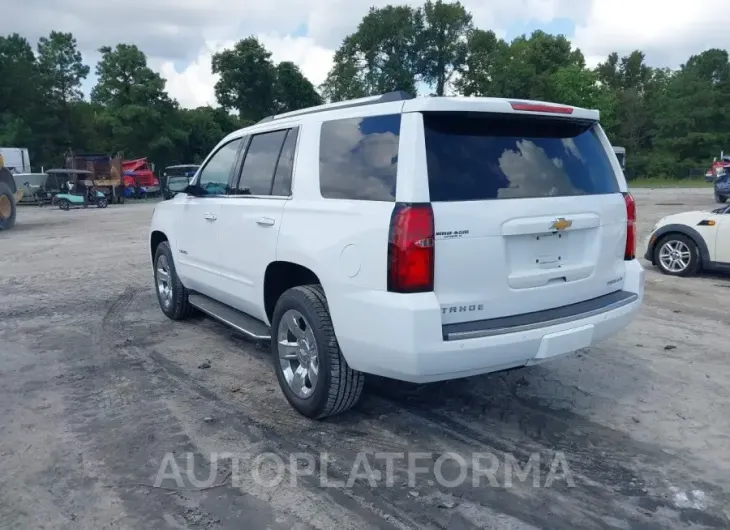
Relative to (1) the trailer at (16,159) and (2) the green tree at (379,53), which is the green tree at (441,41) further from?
(1) the trailer at (16,159)

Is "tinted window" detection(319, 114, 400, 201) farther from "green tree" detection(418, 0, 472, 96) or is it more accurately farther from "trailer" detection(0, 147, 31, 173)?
"green tree" detection(418, 0, 472, 96)

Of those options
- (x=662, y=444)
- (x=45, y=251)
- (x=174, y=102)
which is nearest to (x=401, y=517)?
(x=662, y=444)

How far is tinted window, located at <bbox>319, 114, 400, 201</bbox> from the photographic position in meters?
3.55

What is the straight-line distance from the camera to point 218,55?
53344mm

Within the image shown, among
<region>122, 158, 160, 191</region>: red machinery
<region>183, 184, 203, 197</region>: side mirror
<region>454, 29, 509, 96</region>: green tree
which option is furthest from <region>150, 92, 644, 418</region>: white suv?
<region>454, 29, 509, 96</region>: green tree

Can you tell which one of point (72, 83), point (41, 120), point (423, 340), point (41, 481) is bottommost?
point (41, 481)

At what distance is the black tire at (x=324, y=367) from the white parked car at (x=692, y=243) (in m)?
6.95

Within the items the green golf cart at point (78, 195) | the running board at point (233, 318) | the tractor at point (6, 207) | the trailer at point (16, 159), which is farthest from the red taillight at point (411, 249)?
the trailer at point (16, 159)

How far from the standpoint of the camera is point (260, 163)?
4891mm

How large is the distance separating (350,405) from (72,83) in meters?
54.6

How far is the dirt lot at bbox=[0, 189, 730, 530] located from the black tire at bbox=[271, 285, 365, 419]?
6.7 inches

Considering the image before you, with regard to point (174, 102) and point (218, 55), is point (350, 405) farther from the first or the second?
point (218, 55)

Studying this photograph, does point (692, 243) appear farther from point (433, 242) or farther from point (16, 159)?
point (16, 159)

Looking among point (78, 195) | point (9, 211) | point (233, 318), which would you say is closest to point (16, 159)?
point (78, 195)
